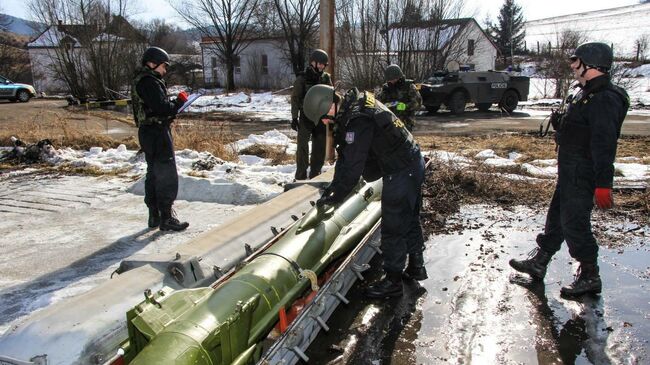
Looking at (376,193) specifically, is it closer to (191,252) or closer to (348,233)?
(348,233)

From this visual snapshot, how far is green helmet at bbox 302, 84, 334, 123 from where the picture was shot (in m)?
3.46

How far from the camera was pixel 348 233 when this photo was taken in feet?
12.8

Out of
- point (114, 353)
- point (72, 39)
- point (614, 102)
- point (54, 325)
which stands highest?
point (72, 39)

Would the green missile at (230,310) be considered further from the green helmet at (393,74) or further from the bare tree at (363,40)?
the bare tree at (363,40)

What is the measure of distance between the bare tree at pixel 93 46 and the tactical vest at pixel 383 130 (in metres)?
25.9

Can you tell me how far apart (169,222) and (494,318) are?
11.0 feet

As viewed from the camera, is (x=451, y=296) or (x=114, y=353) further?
(x=451, y=296)

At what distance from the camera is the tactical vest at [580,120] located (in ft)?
11.3

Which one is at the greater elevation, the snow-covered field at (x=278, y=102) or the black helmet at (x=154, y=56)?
the black helmet at (x=154, y=56)

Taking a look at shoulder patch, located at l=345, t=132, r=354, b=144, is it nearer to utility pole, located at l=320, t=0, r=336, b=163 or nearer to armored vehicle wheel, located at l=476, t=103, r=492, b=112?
utility pole, located at l=320, t=0, r=336, b=163

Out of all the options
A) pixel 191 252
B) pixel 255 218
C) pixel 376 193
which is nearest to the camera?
pixel 191 252

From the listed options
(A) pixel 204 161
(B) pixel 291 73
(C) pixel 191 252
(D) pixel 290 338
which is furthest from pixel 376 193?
(B) pixel 291 73

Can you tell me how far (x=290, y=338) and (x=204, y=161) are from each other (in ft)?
18.8

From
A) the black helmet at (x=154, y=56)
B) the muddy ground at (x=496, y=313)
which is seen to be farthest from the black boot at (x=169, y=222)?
the black helmet at (x=154, y=56)
